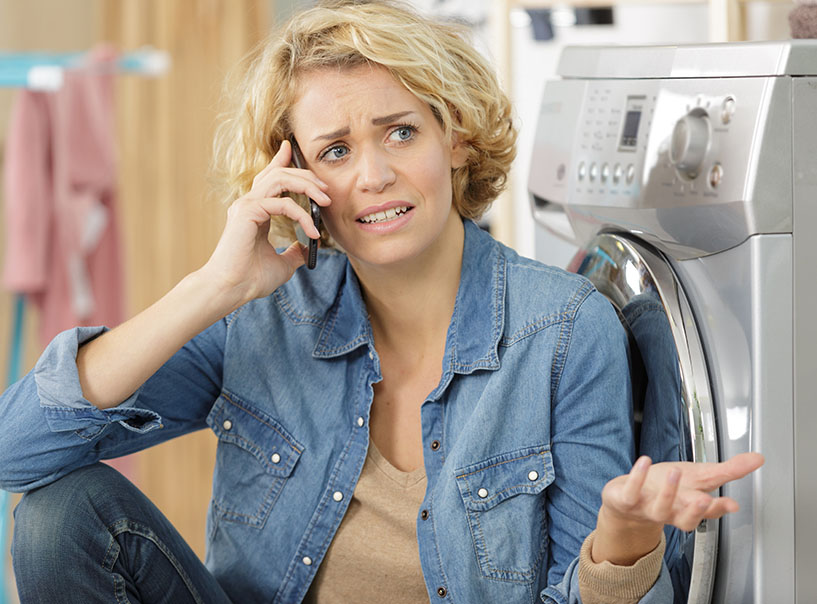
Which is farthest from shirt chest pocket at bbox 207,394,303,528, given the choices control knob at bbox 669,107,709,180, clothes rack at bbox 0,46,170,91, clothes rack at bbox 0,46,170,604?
clothes rack at bbox 0,46,170,91

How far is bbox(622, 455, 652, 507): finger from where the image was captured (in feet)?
3.04

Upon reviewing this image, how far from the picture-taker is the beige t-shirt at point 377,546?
124cm

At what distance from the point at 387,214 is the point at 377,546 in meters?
0.40

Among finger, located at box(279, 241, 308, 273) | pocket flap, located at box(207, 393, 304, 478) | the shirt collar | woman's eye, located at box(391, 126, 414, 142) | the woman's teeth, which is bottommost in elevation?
pocket flap, located at box(207, 393, 304, 478)

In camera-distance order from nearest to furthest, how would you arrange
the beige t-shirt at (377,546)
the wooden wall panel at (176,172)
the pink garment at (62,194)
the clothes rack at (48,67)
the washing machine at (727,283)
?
the washing machine at (727,283)
the beige t-shirt at (377,546)
the clothes rack at (48,67)
the pink garment at (62,194)
the wooden wall panel at (176,172)

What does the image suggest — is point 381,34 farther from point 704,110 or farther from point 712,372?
point 712,372

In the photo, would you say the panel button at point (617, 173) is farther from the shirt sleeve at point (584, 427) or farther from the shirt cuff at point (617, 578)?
the shirt cuff at point (617, 578)

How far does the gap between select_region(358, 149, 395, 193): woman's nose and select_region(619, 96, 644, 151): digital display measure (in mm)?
282

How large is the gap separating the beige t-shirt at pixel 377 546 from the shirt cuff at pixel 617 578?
249 millimetres

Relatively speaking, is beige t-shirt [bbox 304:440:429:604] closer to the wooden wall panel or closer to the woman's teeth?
the woman's teeth

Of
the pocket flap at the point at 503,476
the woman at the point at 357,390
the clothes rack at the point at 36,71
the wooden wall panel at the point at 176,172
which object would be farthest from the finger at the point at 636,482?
the wooden wall panel at the point at 176,172

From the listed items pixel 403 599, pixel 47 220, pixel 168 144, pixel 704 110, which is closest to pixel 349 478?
pixel 403 599

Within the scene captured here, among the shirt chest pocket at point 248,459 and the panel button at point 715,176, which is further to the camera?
the shirt chest pocket at point 248,459

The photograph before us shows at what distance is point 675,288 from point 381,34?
0.45m
